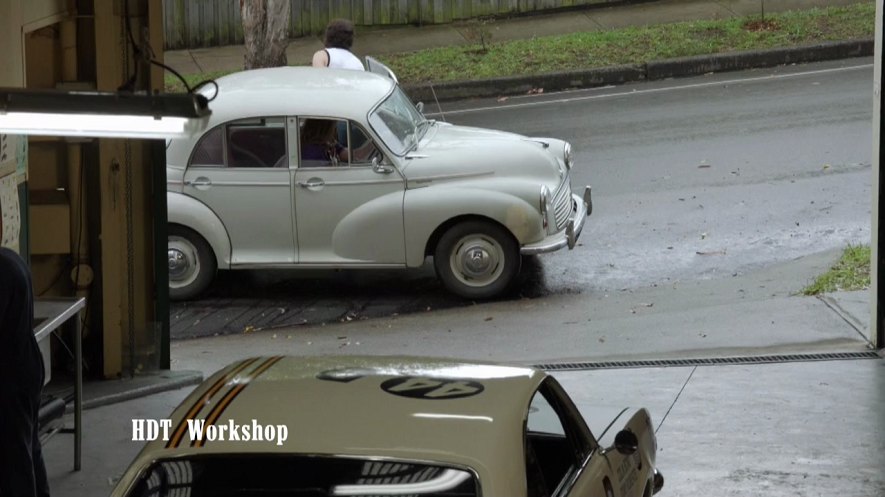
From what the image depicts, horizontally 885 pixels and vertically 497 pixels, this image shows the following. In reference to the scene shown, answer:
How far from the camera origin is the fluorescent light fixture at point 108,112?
4.57 metres

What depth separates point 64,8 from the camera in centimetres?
865

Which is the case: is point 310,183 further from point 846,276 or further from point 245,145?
point 846,276

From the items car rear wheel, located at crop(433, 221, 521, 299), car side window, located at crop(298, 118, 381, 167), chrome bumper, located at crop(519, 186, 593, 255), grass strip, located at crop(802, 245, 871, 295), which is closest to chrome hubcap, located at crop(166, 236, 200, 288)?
car side window, located at crop(298, 118, 381, 167)

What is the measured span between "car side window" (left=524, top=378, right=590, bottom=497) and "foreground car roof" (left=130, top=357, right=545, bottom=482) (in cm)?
13

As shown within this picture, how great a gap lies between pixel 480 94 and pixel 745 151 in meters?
5.15

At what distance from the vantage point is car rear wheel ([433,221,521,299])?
1130 cm

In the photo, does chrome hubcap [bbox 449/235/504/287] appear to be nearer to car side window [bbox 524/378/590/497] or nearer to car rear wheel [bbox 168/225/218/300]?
car rear wheel [bbox 168/225/218/300]

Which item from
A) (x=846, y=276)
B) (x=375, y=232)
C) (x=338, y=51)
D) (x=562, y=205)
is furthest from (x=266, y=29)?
(x=846, y=276)

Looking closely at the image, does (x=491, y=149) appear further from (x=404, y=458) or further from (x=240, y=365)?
(x=404, y=458)

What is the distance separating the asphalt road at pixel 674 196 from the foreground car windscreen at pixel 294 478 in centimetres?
652

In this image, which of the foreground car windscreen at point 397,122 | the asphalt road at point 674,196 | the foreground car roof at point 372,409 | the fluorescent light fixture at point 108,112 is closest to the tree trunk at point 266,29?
the asphalt road at point 674,196

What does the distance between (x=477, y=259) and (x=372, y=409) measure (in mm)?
6649

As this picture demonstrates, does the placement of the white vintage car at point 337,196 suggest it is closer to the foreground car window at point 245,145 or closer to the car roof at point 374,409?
the foreground car window at point 245,145

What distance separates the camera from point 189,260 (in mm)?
11570
